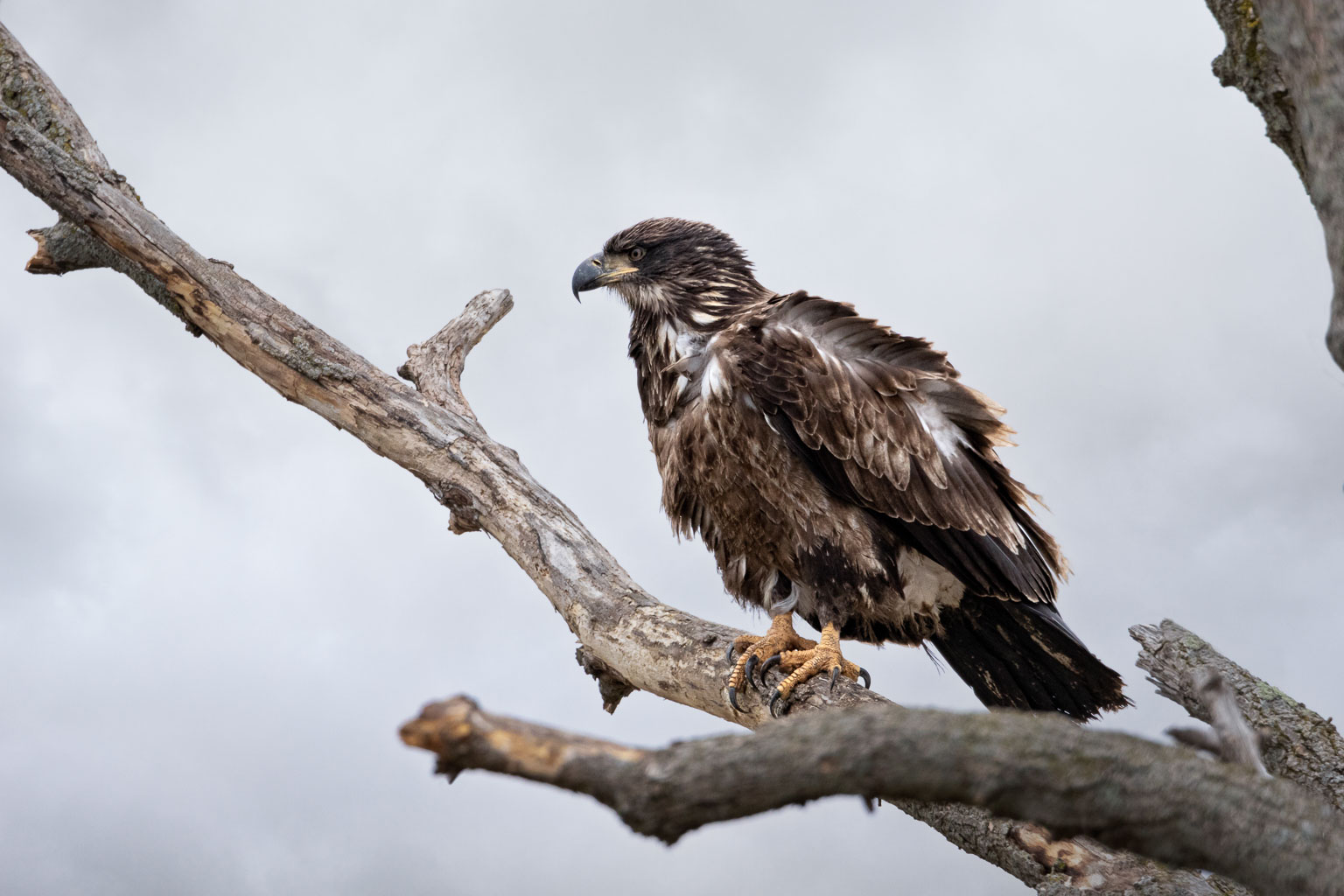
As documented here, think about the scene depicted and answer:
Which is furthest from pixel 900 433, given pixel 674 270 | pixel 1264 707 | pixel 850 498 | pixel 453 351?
pixel 453 351

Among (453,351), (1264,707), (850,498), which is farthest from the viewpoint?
(453,351)

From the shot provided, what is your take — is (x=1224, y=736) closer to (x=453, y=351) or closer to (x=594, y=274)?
(x=594, y=274)

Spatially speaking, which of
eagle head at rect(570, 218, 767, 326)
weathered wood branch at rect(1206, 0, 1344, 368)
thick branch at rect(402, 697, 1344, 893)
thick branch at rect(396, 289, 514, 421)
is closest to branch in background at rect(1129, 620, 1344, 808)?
thick branch at rect(402, 697, 1344, 893)

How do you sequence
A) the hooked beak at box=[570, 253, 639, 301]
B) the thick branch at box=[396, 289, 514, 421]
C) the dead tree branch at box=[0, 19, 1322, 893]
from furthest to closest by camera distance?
the thick branch at box=[396, 289, 514, 421] < the hooked beak at box=[570, 253, 639, 301] < the dead tree branch at box=[0, 19, 1322, 893]

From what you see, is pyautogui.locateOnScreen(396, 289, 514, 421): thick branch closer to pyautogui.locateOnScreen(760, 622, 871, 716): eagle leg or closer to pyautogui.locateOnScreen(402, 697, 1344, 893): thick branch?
pyautogui.locateOnScreen(760, 622, 871, 716): eagle leg

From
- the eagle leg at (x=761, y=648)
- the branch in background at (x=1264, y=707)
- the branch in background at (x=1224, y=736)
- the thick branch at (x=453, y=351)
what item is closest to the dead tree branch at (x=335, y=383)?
the thick branch at (x=453, y=351)

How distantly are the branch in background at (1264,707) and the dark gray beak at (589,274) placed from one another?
2.82m

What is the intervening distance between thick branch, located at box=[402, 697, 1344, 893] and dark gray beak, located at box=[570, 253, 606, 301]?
3.50 metres

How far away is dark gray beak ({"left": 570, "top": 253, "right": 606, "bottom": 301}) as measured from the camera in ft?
16.5

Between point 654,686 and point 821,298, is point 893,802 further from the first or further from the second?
point 821,298

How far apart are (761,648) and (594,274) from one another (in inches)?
78.5

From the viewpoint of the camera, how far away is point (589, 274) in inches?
198

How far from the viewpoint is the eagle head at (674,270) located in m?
4.71

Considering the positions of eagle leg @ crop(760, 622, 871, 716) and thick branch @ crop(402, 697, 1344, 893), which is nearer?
thick branch @ crop(402, 697, 1344, 893)
